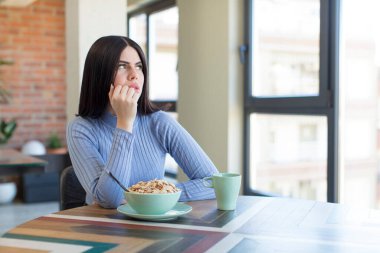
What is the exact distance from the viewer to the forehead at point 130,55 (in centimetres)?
154

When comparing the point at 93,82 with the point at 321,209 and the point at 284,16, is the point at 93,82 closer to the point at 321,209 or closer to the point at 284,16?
the point at 321,209

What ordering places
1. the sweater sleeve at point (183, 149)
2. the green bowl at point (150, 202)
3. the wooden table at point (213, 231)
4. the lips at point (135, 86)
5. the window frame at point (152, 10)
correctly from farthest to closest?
the window frame at point (152, 10) < the sweater sleeve at point (183, 149) < the lips at point (135, 86) < the green bowl at point (150, 202) < the wooden table at point (213, 231)

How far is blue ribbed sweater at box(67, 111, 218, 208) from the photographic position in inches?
53.1

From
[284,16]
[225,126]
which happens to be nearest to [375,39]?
[284,16]

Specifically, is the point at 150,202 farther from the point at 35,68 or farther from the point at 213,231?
the point at 35,68

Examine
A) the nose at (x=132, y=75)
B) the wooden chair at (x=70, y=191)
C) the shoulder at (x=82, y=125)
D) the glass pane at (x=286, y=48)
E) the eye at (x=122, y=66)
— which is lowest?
the wooden chair at (x=70, y=191)

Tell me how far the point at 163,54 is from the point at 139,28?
53 cm

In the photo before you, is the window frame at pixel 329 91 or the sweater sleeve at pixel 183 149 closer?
the sweater sleeve at pixel 183 149

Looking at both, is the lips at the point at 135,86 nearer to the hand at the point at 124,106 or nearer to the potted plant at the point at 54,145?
the hand at the point at 124,106

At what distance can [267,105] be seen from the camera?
10.0ft

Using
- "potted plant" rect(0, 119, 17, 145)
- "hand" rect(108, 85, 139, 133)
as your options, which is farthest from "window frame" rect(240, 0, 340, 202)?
"potted plant" rect(0, 119, 17, 145)

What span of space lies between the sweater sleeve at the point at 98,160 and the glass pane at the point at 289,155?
158cm

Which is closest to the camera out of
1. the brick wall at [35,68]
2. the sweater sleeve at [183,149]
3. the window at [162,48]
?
the sweater sleeve at [183,149]

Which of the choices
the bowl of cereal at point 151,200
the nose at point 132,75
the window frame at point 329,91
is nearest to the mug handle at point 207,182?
the bowl of cereal at point 151,200
